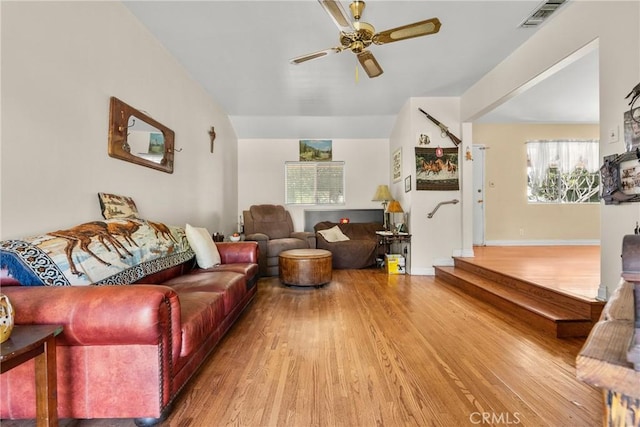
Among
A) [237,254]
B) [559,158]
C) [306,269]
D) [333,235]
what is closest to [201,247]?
[237,254]

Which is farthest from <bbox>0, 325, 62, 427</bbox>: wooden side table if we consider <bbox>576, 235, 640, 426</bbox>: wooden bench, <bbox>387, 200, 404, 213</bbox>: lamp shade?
<bbox>387, 200, 404, 213</bbox>: lamp shade

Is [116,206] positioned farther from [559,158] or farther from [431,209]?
[559,158]

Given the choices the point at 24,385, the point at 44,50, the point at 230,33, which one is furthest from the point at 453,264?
the point at 44,50

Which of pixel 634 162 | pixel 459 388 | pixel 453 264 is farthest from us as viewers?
pixel 453 264

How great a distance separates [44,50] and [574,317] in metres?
4.04

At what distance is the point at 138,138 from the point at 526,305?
3770mm

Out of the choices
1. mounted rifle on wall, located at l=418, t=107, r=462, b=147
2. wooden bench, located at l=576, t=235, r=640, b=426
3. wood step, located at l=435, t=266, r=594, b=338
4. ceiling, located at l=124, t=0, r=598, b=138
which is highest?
ceiling, located at l=124, t=0, r=598, b=138

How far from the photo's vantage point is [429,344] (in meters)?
2.05

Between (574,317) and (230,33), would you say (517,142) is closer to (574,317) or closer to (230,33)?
(574,317)

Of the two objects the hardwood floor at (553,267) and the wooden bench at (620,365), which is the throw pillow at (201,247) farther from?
the hardwood floor at (553,267)

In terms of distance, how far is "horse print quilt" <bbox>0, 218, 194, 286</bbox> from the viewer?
1.32 m

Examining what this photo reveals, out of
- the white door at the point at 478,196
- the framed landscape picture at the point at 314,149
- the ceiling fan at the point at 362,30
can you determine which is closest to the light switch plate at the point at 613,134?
the ceiling fan at the point at 362,30

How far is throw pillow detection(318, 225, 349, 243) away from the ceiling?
2.05 metres

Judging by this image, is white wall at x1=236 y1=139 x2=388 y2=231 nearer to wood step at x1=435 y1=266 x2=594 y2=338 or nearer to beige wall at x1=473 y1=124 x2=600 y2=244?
beige wall at x1=473 y1=124 x2=600 y2=244
